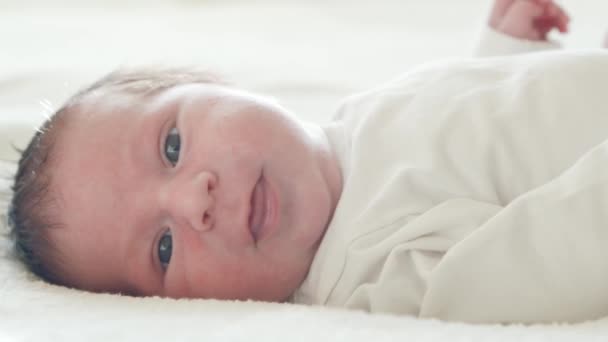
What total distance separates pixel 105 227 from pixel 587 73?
0.60 m

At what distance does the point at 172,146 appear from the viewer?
960 millimetres

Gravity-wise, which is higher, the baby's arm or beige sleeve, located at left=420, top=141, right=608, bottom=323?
the baby's arm

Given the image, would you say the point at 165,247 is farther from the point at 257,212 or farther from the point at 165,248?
the point at 257,212

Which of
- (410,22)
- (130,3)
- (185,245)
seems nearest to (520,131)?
(185,245)

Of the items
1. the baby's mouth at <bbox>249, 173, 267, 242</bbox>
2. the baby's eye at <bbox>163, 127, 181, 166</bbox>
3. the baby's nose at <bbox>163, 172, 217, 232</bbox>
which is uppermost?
the baby's eye at <bbox>163, 127, 181, 166</bbox>

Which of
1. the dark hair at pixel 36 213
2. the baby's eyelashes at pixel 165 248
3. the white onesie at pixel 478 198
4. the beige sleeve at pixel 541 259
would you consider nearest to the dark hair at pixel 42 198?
the dark hair at pixel 36 213

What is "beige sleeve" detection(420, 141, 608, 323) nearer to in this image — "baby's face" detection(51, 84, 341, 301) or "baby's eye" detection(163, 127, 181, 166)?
"baby's face" detection(51, 84, 341, 301)

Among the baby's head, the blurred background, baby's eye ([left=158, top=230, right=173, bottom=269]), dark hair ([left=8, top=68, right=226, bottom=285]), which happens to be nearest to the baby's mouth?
the baby's head

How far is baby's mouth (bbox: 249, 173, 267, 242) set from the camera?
36.1 inches

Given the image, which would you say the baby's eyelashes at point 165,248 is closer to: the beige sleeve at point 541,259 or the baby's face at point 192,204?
the baby's face at point 192,204

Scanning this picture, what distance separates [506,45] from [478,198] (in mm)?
452

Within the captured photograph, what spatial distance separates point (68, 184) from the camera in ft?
3.02

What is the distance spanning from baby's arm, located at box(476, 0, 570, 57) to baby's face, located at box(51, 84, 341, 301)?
17.7 inches

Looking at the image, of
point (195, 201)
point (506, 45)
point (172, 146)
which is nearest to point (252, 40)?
point (506, 45)
